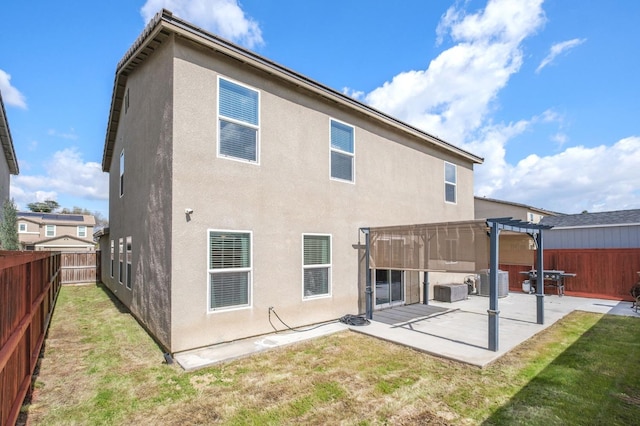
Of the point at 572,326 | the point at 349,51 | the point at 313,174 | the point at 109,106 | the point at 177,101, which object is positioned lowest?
the point at 572,326

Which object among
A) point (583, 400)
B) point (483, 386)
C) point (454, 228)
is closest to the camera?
point (583, 400)

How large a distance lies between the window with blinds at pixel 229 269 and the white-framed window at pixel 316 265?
1.60 meters

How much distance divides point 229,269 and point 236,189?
171cm

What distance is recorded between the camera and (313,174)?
330 inches

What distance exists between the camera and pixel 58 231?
42.4 meters

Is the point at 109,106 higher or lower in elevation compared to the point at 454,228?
higher

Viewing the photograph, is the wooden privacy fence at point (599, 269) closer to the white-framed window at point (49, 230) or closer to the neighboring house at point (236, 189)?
the neighboring house at point (236, 189)

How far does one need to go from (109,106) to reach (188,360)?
1120 centimetres

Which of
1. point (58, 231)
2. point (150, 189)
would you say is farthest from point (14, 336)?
point (58, 231)

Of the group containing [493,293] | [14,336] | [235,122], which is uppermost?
[235,122]

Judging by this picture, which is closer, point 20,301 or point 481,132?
point 20,301

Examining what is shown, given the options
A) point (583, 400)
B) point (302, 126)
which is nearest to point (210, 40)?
point (302, 126)

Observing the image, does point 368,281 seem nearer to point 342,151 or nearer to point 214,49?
point 342,151

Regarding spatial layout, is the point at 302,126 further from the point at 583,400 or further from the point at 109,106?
the point at 109,106
